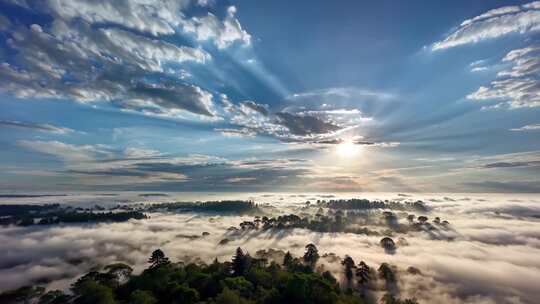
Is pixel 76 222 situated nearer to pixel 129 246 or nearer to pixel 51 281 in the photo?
pixel 129 246

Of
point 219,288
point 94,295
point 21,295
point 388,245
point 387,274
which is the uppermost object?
point 94,295

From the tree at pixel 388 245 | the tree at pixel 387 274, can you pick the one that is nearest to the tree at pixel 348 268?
the tree at pixel 387 274

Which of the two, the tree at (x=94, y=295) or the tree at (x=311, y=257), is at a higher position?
the tree at (x=94, y=295)

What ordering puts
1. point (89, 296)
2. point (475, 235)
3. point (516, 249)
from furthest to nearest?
point (475, 235) → point (516, 249) → point (89, 296)

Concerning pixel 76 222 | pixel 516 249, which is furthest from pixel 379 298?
pixel 76 222

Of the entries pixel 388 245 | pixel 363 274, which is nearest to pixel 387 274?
pixel 363 274

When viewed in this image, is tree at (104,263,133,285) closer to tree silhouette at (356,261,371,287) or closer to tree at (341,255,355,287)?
tree at (341,255,355,287)

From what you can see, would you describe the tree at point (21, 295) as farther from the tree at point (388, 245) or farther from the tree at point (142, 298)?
the tree at point (388, 245)

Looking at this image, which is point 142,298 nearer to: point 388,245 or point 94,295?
point 94,295

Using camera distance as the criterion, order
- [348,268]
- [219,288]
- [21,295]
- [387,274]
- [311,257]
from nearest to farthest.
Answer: [219,288] → [21,295] → [387,274] → [348,268] → [311,257]
